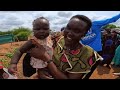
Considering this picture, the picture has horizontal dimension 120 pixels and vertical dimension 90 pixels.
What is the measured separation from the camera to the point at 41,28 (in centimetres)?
148

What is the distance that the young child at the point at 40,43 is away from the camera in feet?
4.74

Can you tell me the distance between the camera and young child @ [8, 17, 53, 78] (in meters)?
1.45

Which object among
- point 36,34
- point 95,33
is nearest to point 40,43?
point 36,34

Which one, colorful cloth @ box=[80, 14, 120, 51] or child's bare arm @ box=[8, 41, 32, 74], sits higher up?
child's bare arm @ box=[8, 41, 32, 74]

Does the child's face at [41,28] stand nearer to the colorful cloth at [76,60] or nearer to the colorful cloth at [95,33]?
the colorful cloth at [76,60]

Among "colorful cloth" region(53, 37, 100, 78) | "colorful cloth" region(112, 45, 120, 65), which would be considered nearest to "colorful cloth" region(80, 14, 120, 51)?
"colorful cloth" region(53, 37, 100, 78)

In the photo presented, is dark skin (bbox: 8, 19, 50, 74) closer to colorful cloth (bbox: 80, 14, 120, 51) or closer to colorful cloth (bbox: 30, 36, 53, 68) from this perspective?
colorful cloth (bbox: 30, 36, 53, 68)

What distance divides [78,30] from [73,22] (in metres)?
0.05

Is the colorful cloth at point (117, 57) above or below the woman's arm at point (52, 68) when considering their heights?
below

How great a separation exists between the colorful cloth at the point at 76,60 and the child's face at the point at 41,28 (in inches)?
7.4

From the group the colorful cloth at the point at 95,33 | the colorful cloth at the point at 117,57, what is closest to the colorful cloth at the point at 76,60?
the colorful cloth at the point at 95,33
